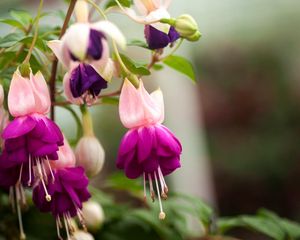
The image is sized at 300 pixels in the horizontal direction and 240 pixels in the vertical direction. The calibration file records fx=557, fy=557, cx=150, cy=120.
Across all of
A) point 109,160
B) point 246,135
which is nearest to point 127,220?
point 109,160

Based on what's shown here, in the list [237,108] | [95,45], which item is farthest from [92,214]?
[237,108]

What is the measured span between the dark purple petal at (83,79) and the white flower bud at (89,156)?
0.12 meters

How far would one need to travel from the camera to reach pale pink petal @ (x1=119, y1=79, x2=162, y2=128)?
606 mm

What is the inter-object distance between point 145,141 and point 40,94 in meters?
0.12

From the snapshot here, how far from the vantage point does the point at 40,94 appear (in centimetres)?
60

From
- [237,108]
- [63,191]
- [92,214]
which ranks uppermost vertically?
[63,191]

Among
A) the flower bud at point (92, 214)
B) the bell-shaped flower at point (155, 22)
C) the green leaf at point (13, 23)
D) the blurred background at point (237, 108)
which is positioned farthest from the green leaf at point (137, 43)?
the blurred background at point (237, 108)

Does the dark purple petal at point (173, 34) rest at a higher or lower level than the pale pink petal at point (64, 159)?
higher

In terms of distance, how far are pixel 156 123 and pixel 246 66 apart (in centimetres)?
330

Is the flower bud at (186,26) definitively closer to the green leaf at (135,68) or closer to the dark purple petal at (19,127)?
the green leaf at (135,68)

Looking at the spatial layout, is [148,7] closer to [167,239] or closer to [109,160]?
[167,239]

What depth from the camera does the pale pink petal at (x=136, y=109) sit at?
61cm

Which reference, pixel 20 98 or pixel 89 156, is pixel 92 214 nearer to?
pixel 89 156

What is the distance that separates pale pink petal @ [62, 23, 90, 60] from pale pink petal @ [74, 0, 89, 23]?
50 millimetres
